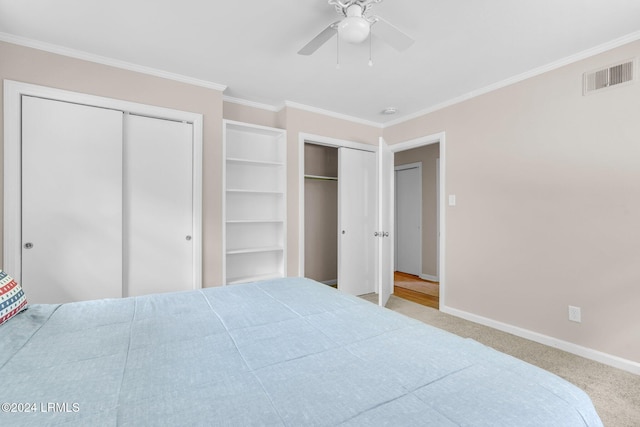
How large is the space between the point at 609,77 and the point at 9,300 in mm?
4042

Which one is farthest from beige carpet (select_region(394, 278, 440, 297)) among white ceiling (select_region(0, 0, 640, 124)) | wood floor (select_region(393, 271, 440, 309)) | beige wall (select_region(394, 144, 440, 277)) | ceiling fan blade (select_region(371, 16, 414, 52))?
ceiling fan blade (select_region(371, 16, 414, 52))

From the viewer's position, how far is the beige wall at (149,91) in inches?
91.7

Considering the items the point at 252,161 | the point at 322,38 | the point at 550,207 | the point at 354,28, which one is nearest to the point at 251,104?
the point at 252,161

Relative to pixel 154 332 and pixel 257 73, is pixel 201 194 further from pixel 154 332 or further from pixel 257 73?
pixel 154 332

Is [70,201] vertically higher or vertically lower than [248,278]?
higher

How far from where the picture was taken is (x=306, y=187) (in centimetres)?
453

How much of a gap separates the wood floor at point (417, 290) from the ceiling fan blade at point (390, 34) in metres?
3.08

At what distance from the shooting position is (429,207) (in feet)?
18.0

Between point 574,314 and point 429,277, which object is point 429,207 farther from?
point 574,314

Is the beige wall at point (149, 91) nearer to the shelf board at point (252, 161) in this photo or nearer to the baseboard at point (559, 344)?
the shelf board at point (252, 161)

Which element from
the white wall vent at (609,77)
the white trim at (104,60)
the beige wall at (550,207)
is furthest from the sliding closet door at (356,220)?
the white wall vent at (609,77)

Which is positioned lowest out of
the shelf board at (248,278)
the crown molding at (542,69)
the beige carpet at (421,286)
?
the beige carpet at (421,286)

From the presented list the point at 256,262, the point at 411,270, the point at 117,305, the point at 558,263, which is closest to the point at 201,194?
the point at 256,262

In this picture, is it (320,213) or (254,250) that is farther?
(320,213)
